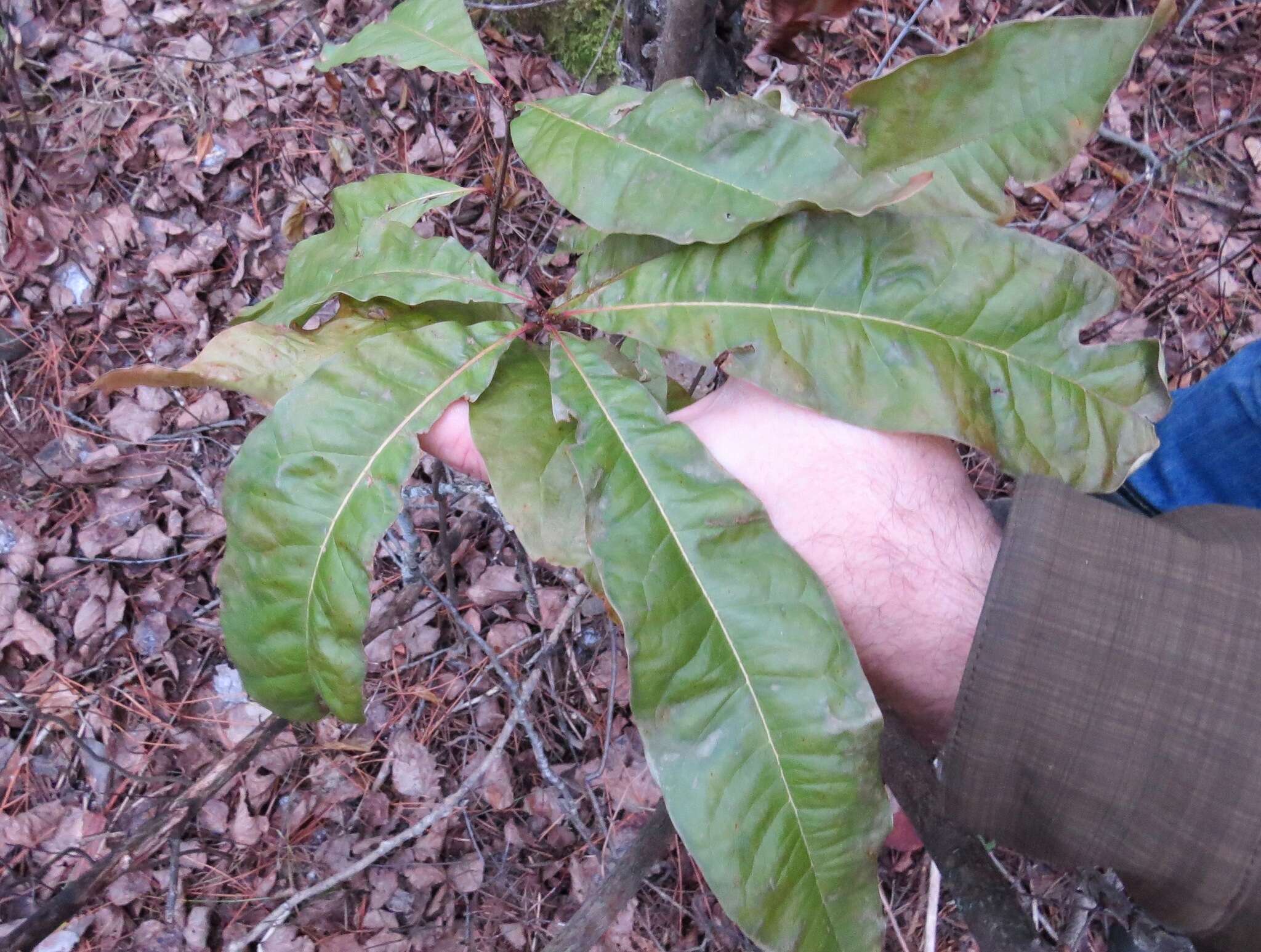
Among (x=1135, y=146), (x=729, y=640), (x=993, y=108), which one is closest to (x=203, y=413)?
(x=729, y=640)

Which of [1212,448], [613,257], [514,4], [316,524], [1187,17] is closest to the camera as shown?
[316,524]

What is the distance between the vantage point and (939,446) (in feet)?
4.70

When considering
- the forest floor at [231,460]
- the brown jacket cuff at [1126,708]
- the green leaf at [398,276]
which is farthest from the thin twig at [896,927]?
the green leaf at [398,276]

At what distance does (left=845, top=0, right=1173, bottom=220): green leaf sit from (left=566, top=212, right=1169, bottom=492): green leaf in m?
0.11

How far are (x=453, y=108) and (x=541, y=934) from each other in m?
2.71

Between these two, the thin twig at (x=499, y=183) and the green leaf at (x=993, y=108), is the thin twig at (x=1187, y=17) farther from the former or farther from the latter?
the thin twig at (x=499, y=183)

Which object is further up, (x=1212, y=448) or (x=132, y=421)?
(x=1212, y=448)

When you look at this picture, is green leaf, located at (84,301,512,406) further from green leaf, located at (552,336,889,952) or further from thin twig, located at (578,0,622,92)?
thin twig, located at (578,0,622,92)

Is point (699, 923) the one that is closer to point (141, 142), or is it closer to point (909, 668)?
point (909, 668)

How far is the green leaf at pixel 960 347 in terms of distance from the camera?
4.12 feet

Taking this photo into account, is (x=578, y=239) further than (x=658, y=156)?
Yes

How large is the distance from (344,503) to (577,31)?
85.7 inches

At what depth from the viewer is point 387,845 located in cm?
219

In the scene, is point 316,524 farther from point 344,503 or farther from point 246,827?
point 246,827
